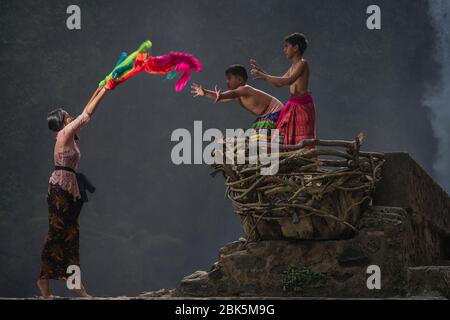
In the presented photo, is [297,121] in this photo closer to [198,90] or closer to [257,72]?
[257,72]

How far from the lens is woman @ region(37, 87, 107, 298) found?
4.49m

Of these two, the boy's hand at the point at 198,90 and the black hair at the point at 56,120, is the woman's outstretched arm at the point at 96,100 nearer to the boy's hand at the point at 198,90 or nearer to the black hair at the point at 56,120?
the black hair at the point at 56,120

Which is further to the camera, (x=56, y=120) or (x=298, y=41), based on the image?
(x=298, y=41)

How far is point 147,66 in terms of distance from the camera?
4.56 m

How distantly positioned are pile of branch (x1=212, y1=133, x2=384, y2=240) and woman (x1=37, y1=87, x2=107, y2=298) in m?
1.32

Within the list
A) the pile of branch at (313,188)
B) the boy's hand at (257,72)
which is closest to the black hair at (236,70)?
the boy's hand at (257,72)

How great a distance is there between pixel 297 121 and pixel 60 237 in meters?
2.09

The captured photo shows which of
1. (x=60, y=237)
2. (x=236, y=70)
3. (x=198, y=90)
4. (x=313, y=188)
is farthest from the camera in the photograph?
(x=236, y=70)

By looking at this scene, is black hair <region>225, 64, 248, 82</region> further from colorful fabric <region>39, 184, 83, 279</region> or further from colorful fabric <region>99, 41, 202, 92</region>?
colorful fabric <region>39, 184, 83, 279</region>

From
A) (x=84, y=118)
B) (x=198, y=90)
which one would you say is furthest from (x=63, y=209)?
(x=198, y=90)

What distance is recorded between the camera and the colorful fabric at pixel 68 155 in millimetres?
4617

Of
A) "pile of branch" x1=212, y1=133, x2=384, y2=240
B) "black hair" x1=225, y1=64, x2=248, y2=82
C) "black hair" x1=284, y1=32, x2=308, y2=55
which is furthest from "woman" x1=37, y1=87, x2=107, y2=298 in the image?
"black hair" x1=284, y1=32, x2=308, y2=55
